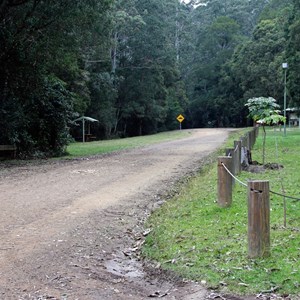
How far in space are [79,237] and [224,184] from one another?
114 inches

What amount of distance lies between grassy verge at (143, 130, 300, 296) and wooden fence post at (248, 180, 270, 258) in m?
0.14

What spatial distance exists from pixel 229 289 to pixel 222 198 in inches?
153

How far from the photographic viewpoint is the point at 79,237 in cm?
693

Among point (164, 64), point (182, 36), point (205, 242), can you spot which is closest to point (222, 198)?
point (205, 242)

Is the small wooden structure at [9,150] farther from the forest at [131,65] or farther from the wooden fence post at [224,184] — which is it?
the wooden fence post at [224,184]

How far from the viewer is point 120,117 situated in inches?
2366

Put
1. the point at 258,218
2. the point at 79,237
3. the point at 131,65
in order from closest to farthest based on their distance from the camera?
the point at 258,218, the point at 79,237, the point at 131,65

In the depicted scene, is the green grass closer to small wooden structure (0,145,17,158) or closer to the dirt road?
small wooden structure (0,145,17,158)

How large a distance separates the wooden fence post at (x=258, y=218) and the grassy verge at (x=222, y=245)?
14 cm

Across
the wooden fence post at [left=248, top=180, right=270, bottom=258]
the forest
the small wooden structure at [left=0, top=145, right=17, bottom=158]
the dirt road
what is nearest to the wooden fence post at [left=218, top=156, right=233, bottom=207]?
the dirt road

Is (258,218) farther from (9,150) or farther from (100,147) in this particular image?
(100,147)

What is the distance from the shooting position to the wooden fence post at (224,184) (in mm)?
8312

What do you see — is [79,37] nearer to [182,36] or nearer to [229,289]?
[229,289]

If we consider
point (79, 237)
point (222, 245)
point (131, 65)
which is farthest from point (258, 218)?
point (131, 65)
